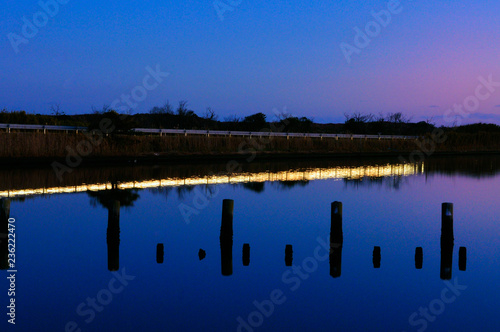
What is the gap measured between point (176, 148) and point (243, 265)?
2950cm

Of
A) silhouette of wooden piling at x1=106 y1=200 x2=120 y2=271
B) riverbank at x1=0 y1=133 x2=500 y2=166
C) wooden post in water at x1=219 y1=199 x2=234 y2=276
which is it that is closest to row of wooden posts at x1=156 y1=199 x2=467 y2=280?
wooden post in water at x1=219 y1=199 x2=234 y2=276

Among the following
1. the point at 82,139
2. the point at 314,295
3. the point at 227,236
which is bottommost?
the point at 314,295

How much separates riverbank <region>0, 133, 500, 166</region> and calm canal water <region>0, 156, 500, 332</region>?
38.7ft

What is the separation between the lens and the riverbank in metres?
31.6

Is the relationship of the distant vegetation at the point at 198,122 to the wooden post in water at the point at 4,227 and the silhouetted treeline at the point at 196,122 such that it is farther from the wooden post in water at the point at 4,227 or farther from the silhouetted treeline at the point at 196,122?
the wooden post in water at the point at 4,227

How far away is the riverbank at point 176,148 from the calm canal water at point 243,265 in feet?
38.7

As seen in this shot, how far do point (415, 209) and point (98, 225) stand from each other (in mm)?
11243

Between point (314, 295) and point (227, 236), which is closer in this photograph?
point (314, 295)

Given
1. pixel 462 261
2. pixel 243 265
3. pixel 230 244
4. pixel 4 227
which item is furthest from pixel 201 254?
pixel 462 261

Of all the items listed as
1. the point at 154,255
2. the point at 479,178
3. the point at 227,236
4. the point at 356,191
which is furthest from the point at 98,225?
the point at 479,178

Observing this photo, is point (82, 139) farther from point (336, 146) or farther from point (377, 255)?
point (377, 255)

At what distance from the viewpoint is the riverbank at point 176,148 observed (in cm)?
3164

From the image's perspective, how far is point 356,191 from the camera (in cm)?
2400

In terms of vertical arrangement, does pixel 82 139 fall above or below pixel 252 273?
above
